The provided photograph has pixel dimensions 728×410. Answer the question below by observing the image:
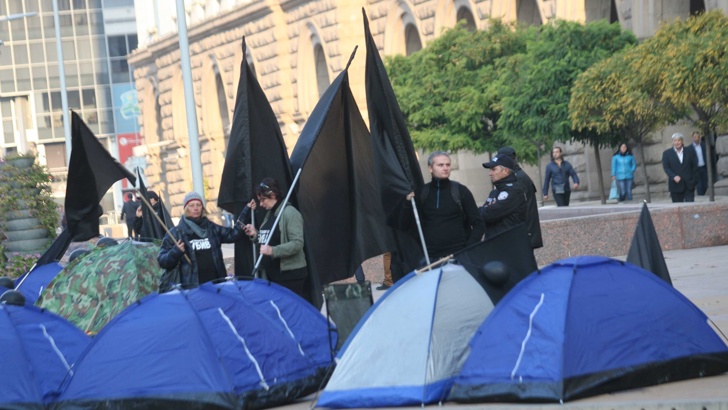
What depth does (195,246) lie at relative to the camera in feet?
41.7

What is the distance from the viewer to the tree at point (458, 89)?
111 ft

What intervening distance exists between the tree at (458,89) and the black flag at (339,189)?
19710 millimetres

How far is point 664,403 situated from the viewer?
30.5 feet

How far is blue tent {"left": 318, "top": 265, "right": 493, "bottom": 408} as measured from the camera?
1020cm

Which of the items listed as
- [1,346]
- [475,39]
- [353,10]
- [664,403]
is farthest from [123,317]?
[353,10]

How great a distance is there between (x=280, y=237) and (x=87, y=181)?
15.5 ft

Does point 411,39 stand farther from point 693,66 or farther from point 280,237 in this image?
point 280,237

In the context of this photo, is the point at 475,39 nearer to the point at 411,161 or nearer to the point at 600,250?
the point at 600,250

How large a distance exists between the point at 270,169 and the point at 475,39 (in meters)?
21.9

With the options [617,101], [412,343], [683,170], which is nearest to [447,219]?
[412,343]

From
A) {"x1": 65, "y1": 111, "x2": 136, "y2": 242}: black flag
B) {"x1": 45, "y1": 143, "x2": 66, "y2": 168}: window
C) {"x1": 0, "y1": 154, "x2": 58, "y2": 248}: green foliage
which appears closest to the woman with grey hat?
{"x1": 65, "y1": 111, "x2": 136, "y2": 242}: black flag

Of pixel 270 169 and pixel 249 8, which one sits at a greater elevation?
pixel 249 8

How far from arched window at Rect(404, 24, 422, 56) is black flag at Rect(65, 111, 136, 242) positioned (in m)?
28.9

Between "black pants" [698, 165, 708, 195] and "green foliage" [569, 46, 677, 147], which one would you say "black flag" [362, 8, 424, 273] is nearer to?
"green foliage" [569, 46, 677, 147]
